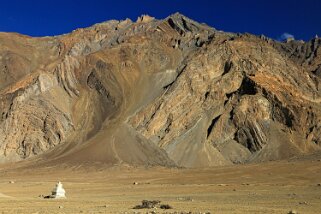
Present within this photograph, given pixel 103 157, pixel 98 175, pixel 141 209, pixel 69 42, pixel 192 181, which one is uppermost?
pixel 69 42

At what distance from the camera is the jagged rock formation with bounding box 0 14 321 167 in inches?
3241

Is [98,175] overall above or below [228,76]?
below

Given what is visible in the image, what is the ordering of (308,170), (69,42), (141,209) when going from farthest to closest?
1. (69,42)
2. (308,170)
3. (141,209)

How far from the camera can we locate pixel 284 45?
138000 mm

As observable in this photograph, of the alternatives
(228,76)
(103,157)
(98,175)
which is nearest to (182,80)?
(228,76)

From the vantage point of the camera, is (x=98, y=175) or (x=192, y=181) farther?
(x=98, y=175)

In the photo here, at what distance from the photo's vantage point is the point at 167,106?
89.2m

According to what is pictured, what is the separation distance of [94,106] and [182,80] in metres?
16.4

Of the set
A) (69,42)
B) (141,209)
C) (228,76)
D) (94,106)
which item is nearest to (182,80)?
(228,76)

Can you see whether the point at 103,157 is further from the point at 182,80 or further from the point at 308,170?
the point at 308,170

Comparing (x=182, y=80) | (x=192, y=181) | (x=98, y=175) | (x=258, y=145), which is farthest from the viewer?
(x=182, y=80)

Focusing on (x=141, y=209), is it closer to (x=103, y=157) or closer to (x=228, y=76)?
(x=103, y=157)

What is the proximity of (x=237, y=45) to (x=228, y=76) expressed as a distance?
7944mm

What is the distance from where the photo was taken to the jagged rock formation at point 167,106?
8231 cm
